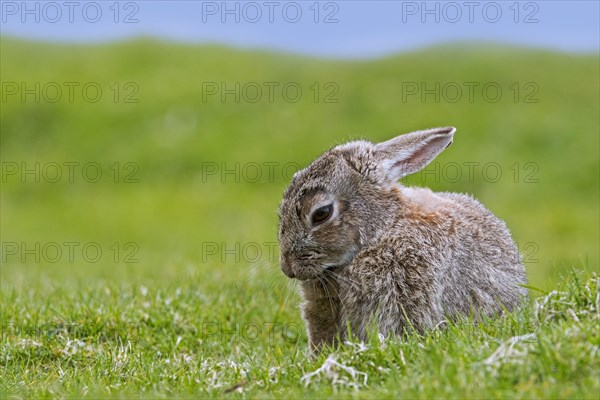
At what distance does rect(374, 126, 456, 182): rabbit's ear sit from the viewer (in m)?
7.06

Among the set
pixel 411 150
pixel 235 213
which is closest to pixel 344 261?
pixel 411 150

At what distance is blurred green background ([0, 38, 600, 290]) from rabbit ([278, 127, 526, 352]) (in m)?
8.35

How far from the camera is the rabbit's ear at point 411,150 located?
7.06 m

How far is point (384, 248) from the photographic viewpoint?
695 centimetres

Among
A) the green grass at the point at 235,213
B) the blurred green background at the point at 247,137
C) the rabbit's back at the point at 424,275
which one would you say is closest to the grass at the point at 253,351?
the green grass at the point at 235,213

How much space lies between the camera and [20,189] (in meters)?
27.2

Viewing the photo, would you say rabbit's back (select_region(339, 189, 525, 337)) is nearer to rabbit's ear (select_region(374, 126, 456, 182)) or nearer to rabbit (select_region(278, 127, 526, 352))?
rabbit (select_region(278, 127, 526, 352))

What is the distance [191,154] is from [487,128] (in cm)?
903

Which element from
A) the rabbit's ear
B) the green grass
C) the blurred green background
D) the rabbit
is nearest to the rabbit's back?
the rabbit

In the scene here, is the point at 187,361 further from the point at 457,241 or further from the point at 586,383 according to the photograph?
the point at 586,383

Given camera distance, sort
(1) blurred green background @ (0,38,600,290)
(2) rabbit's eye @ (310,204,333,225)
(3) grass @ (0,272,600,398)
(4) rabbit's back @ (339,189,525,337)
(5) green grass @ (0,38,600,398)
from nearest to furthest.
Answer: (3) grass @ (0,272,600,398), (5) green grass @ (0,38,600,398), (4) rabbit's back @ (339,189,525,337), (2) rabbit's eye @ (310,204,333,225), (1) blurred green background @ (0,38,600,290)

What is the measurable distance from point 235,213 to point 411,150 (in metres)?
16.6

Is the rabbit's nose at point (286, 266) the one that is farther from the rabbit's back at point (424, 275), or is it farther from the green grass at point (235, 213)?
the green grass at point (235, 213)

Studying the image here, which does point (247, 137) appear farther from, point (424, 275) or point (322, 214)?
point (424, 275)
